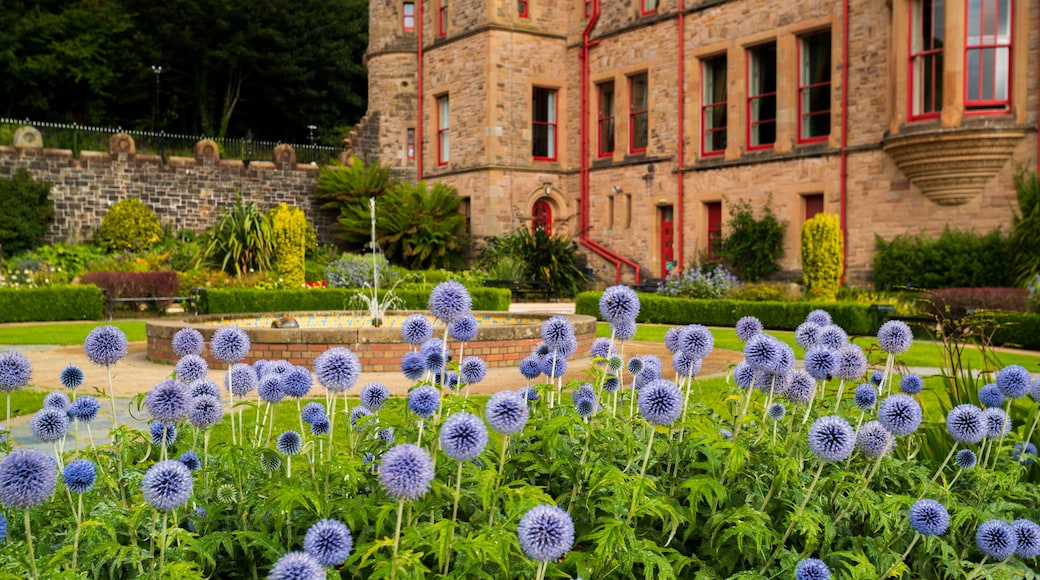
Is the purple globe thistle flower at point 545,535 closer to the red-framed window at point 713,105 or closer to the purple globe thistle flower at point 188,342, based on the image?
the purple globe thistle flower at point 188,342

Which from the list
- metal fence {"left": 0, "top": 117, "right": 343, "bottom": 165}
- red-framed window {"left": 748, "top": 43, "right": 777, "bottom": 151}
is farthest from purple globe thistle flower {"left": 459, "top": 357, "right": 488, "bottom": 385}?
metal fence {"left": 0, "top": 117, "right": 343, "bottom": 165}

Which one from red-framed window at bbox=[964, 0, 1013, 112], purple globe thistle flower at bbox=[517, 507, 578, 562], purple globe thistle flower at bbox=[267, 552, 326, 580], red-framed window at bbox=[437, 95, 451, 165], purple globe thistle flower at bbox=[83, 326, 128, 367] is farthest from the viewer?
red-framed window at bbox=[437, 95, 451, 165]

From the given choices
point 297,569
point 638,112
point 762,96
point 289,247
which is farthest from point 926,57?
point 297,569

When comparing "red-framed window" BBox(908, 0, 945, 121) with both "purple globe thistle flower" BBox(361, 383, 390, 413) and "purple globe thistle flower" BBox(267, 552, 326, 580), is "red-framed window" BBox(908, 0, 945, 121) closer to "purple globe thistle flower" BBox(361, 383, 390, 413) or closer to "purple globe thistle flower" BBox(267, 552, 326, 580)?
"purple globe thistle flower" BBox(361, 383, 390, 413)

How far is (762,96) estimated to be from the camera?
65.1 ft

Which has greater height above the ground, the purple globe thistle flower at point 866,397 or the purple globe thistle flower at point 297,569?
the purple globe thistle flower at point 866,397

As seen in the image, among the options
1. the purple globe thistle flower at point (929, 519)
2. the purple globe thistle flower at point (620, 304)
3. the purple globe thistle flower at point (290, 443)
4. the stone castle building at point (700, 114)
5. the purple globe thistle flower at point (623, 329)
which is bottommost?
the purple globe thistle flower at point (929, 519)

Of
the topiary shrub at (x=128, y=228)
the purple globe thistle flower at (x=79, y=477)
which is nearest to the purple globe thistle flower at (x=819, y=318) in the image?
the purple globe thistle flower at (x=79, y=477)

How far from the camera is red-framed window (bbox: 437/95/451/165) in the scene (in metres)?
26.0

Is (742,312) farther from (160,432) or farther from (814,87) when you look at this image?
(160,432)

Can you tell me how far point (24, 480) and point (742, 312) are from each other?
13.5 metres

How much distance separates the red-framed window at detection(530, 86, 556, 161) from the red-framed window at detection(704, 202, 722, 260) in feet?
17.9

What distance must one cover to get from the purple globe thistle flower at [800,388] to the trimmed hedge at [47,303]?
15.7m

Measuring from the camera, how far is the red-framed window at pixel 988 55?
15.2 m
